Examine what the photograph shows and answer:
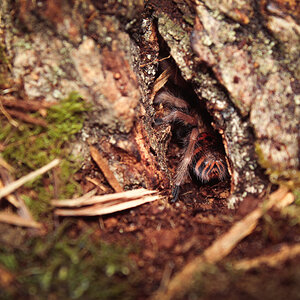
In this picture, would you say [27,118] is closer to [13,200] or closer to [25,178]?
[25,178]

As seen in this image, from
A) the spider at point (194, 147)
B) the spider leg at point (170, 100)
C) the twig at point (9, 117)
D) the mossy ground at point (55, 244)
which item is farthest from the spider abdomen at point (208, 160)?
the twig at point (9, 117)

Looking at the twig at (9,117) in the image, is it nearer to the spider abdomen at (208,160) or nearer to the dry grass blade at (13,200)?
the dry grass blade at (13,200)

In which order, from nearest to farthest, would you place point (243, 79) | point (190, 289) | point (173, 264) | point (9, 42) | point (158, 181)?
point (190, 289)
point (173, 264)
point (9, 42)
point (243, 79)
point (158, 181)

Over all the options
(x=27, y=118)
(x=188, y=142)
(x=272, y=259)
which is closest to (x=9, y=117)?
(x=27, y=118)

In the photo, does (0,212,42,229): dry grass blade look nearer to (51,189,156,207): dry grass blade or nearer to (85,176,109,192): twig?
(51,189,156,207): dry grass blade

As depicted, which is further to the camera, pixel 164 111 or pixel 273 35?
pixel 164 111

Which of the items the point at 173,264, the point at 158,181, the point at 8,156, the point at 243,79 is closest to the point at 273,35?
the point at 243,79

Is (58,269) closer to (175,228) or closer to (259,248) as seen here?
(175,228)
